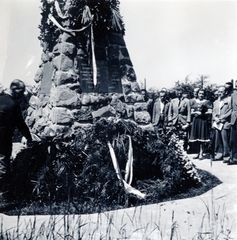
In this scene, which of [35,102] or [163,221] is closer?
[163,221]

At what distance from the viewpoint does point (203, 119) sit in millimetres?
8180

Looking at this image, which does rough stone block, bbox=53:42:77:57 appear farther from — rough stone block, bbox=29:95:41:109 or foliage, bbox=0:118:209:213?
foliage, bbox=0:118:209:213

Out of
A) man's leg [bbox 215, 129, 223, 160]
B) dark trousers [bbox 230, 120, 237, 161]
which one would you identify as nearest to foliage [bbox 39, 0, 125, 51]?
dark trousers [bbox 230, 120, 237, 161]

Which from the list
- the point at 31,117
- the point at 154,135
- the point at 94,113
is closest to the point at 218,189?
the point at 154,135

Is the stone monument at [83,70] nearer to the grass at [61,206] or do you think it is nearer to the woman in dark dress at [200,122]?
the grass at [61,206]

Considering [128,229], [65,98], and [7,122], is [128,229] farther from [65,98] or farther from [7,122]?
[65,98]

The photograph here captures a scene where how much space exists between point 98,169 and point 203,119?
4687 millimetres

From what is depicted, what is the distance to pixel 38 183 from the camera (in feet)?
13.2

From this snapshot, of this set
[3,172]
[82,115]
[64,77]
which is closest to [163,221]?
[3,172]

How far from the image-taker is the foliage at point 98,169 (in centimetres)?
405

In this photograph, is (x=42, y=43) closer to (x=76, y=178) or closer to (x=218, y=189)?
(x=76, y=178)

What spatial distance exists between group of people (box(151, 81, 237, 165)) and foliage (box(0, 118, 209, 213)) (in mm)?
1647

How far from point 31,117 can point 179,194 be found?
12.1 ft

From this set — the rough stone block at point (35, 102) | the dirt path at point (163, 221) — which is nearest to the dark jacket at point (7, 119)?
the dirt path at point (163, 221)
